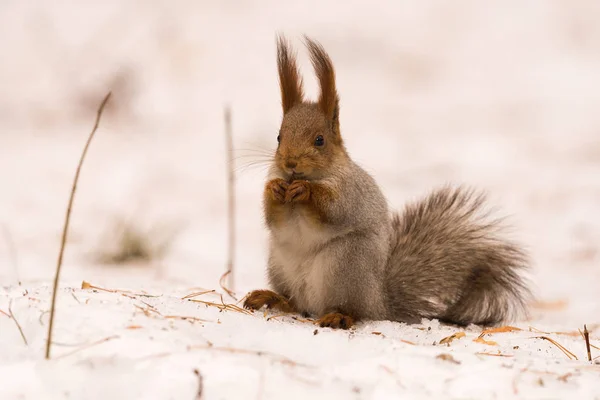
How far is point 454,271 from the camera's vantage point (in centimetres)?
268

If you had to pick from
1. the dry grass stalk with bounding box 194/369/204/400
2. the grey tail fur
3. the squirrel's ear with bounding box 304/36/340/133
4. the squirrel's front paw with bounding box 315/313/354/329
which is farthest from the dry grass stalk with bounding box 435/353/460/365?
the squirrel's ear with bounding box 304/36/340/133

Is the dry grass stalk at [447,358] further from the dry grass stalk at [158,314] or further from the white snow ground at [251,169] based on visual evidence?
the dry grass stalk at [158,314]

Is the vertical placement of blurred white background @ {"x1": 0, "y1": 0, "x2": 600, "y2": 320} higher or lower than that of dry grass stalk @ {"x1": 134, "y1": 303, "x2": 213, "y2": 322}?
higher

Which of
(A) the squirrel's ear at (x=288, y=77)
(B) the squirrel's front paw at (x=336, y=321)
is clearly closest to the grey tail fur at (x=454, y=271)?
(B) the squirrel's front paw at (x=336, y=321)

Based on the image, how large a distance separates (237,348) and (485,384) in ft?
1.78

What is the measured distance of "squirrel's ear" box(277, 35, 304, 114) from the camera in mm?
2482

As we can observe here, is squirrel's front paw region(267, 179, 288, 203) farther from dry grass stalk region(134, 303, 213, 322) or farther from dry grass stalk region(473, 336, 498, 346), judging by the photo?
dry grass stalk region(473, 336, 498, 346)

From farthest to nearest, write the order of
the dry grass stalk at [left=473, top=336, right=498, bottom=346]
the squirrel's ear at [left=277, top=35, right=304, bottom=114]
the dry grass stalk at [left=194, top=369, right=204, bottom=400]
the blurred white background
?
the blurred white background, the squirrel's ear at [left=277, top=35, right=304, bottom=114], the dry grass stalk at [left=473, top=336, right=498, bottom=346], the dry grass stalk at [left=194, top=369, right=204, bottom=400]

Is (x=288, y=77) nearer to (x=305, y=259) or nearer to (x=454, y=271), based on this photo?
(x=305, y=259)

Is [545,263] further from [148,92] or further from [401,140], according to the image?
[148,92]

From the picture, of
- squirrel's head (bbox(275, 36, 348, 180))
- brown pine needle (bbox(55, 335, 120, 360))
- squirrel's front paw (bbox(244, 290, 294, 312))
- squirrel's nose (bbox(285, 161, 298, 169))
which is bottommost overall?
squirrel's front paw (bbox(244, 290, 294, 312))

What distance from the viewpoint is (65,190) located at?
5.23 meters

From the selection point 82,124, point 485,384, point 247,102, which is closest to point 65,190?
point 82,124

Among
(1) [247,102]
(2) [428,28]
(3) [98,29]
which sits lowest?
(1) [247,102]
